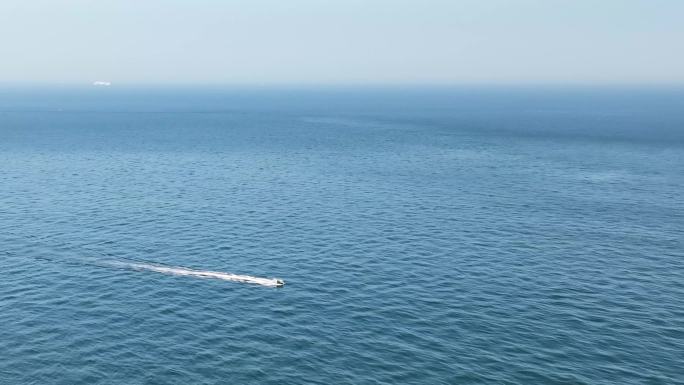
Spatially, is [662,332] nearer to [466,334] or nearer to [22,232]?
[466,334]

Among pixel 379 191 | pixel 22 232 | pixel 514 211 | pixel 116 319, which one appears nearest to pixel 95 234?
pixel 22 232

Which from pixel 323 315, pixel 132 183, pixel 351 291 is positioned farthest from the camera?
pixel 132 183

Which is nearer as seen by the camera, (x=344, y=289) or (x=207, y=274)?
(x=344, y=289)

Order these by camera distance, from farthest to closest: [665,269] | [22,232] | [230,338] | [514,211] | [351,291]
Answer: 1. [514,211]
2. [22,232]
3. [665,269]
4. [351,291]
5. [230,338]

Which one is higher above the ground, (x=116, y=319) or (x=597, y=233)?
(x=597, y=233)

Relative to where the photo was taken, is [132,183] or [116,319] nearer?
[116,319]

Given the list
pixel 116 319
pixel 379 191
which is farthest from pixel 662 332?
pixel 379 191

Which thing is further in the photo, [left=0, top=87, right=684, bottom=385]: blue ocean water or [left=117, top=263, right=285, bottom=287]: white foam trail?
[left=117, top=263, right=285, bottom=287]: white foam trail

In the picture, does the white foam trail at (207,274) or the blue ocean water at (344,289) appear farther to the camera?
the white foam trail at (207,274)
